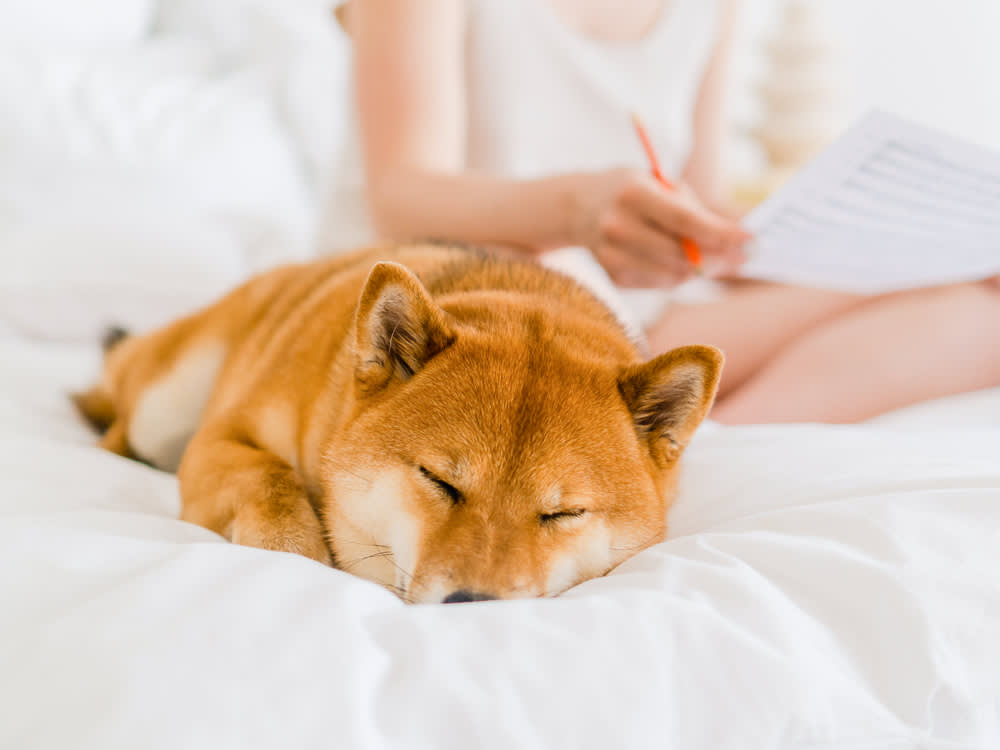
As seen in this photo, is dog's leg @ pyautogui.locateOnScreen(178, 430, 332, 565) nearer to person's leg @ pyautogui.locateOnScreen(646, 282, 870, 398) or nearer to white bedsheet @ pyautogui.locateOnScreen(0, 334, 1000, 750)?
white bedsheet @ pyautogui.locateOnScreen(0, 334, 1000, 750)

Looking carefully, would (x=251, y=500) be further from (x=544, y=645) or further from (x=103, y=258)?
(x=103, y=258)

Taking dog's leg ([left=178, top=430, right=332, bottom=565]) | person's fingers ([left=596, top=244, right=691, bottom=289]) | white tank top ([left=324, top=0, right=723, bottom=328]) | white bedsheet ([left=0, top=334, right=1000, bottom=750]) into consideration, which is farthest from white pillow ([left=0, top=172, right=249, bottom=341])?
white bedsheet ([left=0, top=334, right=1000, bottom=750])

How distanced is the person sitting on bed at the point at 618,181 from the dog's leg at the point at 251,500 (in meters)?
0.68

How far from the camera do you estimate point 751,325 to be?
67.3 inches

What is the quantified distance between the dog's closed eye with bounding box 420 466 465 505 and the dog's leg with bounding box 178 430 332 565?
179 mm

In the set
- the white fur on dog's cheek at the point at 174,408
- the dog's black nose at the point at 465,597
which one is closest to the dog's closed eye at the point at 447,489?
the dog's black nose at the point at 465,597

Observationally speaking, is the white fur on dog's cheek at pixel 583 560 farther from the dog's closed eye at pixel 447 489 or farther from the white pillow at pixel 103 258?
the white pillow at pixel 103 258

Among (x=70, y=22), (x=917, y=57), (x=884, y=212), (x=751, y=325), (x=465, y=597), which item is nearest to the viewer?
(x=465, y=597)

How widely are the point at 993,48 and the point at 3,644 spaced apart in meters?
4.79

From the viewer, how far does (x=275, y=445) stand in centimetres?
112

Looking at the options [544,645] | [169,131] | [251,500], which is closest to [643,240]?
[251,500]

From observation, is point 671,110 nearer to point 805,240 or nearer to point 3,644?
point 805,240

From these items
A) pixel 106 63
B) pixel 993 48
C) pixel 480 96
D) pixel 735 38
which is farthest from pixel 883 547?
pixel 993 48

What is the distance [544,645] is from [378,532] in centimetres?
35
